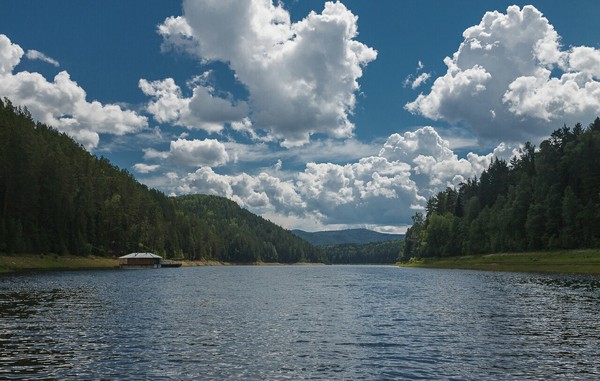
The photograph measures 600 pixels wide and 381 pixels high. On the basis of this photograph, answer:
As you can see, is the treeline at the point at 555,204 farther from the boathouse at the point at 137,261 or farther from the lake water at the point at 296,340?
the boathouse at the point at 137,261

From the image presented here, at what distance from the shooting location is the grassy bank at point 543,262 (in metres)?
115

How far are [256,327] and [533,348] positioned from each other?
1744cm

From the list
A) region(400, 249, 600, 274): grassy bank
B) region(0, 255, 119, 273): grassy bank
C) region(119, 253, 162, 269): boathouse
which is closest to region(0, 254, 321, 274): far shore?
region(0, 255, 119, 273): grassy bank

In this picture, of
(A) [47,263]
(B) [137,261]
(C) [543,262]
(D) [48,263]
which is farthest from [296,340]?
(B) [137,261]

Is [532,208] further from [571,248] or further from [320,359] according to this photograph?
[320,359]

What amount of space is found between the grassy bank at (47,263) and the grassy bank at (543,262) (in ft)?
374

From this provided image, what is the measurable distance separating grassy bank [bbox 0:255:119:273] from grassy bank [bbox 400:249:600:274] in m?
114

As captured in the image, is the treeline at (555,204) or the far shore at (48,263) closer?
the far shore at (48,263)

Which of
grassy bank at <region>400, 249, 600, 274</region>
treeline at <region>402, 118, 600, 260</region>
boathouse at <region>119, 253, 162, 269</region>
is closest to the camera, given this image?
grassy bank at <region>400, 249, 600, 274</region>

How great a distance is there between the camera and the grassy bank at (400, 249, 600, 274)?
11519cm

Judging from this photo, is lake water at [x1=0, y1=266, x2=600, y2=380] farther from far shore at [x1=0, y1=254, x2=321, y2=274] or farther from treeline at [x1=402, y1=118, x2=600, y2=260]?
treeline at [x1=402, y1=118, x2=600, y2=260]

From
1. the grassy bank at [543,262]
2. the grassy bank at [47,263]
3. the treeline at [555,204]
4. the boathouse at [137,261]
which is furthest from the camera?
the boathouse at [137,261]

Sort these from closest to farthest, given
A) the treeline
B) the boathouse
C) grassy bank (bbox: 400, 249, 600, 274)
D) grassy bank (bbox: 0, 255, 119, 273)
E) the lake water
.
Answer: the lake water < grassy bank (bbox: 0, 255, 119, 273) < grassy bank (bbox: 400, 249, 600, 274) < the treeline < the boathouse

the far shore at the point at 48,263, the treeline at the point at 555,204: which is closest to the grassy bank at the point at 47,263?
the far shore at the point at 48,263
